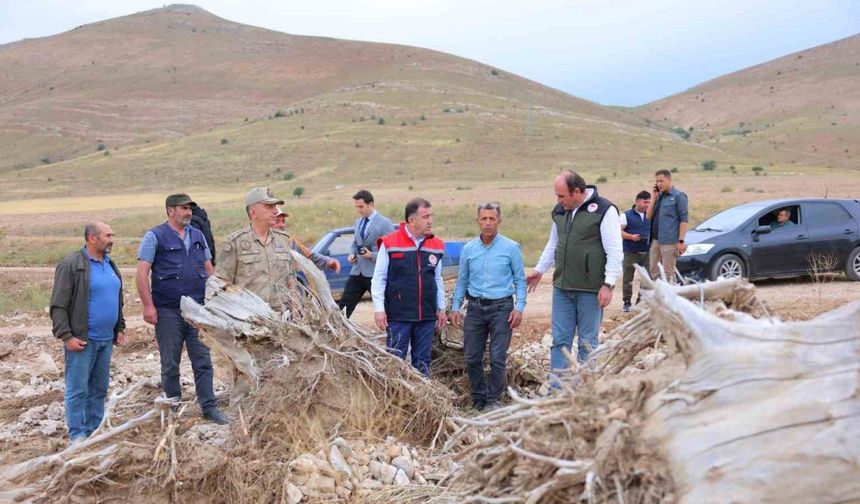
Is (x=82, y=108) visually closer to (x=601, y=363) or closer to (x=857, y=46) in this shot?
(x=601, y=363)

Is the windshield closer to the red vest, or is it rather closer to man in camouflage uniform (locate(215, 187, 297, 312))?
the red vest

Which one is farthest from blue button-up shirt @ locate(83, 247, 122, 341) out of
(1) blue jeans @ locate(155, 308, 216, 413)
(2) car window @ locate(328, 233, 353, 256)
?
(2) car window @ locate(328, 233, 353, 256)

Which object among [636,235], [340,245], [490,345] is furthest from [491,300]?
[340,245]

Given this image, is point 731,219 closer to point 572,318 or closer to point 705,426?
point 572,318

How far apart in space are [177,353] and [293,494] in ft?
7.70

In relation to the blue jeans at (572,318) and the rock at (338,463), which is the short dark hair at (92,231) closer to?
the rock at (338,463)

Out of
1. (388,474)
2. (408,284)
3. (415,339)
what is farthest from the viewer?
(415,339)

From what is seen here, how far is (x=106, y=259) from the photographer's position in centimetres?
595

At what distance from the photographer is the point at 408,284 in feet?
20.4

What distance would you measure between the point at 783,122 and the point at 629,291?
84166 millimetres

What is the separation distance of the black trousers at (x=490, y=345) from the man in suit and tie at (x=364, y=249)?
1.95m

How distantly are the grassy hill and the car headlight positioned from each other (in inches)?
2306

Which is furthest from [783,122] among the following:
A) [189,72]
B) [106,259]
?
[106,259]

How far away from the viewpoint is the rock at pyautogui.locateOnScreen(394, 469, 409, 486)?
4.47 meters
